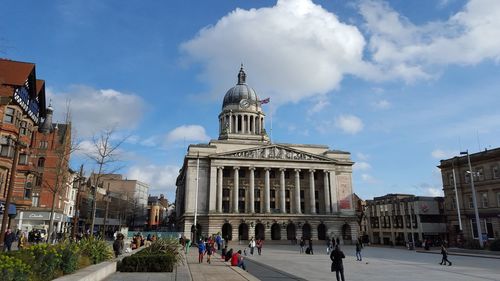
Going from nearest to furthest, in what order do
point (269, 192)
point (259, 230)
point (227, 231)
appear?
point (227, 231), point (259, 230), point (269, 192)

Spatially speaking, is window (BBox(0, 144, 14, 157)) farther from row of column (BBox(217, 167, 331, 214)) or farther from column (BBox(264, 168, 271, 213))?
column (BBox(264, 168, 271, 213))

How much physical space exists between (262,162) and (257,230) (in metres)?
14.1

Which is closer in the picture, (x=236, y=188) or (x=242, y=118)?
(x=236, y=188)

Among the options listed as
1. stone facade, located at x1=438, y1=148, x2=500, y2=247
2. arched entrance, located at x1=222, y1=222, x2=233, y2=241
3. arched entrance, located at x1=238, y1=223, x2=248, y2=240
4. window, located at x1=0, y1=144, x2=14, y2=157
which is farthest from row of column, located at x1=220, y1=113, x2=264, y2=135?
window, located at x1=0, y1=144, x2=14, y2=157

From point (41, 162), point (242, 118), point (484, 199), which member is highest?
point (242, 118)

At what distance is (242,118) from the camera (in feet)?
333

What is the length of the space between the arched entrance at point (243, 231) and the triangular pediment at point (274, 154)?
46.6 feet

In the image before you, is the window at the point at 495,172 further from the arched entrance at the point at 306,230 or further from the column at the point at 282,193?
the column at the point at 282,193

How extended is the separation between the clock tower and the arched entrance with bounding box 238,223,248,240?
2855 centimetres

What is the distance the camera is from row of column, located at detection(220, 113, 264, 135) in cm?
10088

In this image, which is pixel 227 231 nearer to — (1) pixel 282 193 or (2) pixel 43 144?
(1) pixel 282 193

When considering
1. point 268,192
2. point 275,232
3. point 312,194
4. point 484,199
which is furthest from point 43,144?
point 484,199

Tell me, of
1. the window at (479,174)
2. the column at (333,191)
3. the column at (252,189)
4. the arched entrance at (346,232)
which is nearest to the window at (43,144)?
the column at (252,189)

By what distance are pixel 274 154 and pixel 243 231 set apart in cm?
1759
